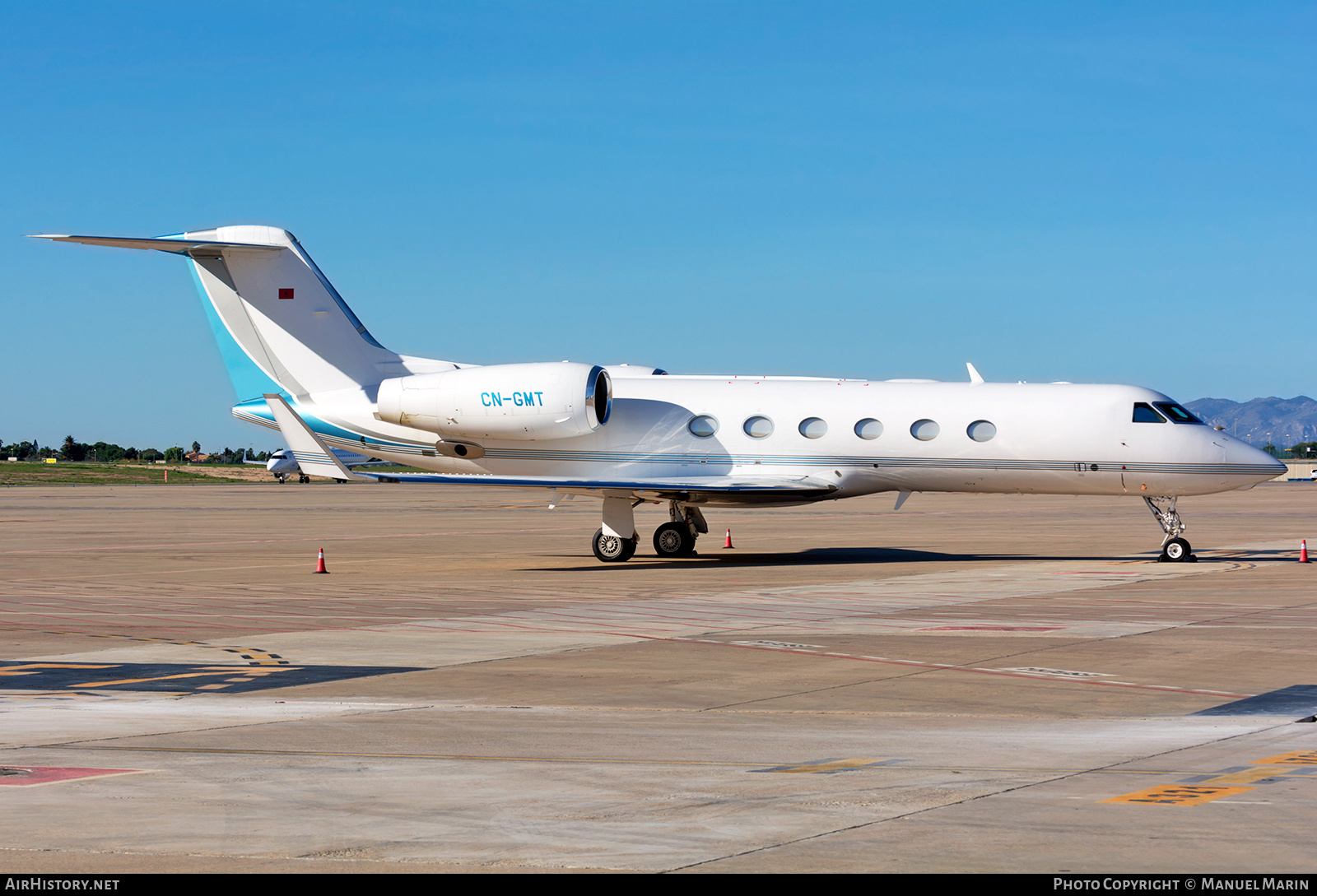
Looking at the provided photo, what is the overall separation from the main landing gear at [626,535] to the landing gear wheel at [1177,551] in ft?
28.7

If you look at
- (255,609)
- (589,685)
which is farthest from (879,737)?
(255,609)

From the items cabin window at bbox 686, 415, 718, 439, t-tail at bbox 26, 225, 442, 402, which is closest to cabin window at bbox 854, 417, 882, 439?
cabin window at bbox 686, 415, 718, 439

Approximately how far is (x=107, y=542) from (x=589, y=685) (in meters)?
23.9

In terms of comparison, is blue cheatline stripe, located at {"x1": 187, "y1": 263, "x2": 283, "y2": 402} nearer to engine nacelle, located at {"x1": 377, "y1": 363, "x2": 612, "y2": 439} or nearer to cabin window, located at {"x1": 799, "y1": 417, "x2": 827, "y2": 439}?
engine nacelle, located at {"x1": 377, "y1": 363, "x2": 612, "y2": 439}

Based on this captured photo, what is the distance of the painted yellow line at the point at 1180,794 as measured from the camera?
6.51 meters

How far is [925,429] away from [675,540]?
525 cm

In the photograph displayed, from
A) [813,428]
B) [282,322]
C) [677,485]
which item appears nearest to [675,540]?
[677,485]

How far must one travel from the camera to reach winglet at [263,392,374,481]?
2158 centimetres

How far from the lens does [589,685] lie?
35.4ft

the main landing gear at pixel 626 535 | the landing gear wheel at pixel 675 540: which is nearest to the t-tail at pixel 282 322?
the main landing gear at pixel 626 535

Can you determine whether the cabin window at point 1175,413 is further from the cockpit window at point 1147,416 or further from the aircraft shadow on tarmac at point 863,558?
the aircraft shadow on tarmac at point 863,558

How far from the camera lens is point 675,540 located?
25688 mm

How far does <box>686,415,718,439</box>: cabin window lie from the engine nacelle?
181 cm

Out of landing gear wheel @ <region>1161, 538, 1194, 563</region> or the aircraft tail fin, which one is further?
the aircraft tail fin
